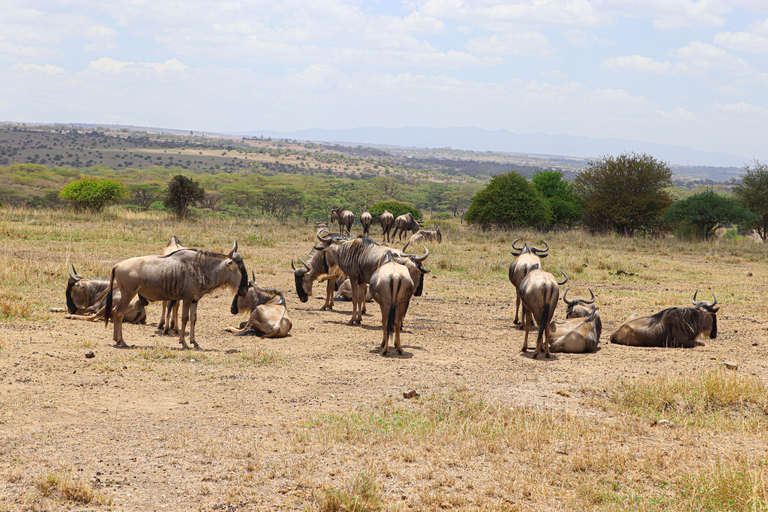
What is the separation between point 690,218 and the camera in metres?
30.0

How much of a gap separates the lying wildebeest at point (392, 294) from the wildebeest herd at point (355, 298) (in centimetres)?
1

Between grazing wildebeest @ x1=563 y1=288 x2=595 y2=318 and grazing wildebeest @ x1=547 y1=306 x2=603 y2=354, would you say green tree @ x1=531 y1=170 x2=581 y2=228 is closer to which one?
grazing wildebeest @ x1=563 y1=288 x2=595 y2=318

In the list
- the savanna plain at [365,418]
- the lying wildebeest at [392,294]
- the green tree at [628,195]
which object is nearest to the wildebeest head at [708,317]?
the savanna plain at [365,418]

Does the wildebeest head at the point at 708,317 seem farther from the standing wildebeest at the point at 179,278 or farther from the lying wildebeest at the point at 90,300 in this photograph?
the lying wildebeest at the point at 90,300

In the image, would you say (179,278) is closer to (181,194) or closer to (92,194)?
(181,194)

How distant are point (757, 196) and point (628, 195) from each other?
6796 mm

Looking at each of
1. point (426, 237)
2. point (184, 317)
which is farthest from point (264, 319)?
point (426, 237)

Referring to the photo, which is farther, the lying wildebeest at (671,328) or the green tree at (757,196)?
the green tree at (757,196)

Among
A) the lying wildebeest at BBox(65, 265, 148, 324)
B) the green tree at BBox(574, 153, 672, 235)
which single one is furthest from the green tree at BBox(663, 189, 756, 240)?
the lying wildebeest at BBox(65, 265, 148, 324)

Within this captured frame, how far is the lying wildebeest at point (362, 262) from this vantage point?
386 inches

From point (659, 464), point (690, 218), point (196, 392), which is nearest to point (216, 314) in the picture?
point (196, 392)

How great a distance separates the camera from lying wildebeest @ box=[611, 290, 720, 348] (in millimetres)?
9203

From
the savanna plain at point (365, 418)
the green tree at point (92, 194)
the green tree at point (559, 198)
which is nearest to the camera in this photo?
the savanna plain at point (365, 418)

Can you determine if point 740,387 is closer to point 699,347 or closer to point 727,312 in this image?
point 699,347
